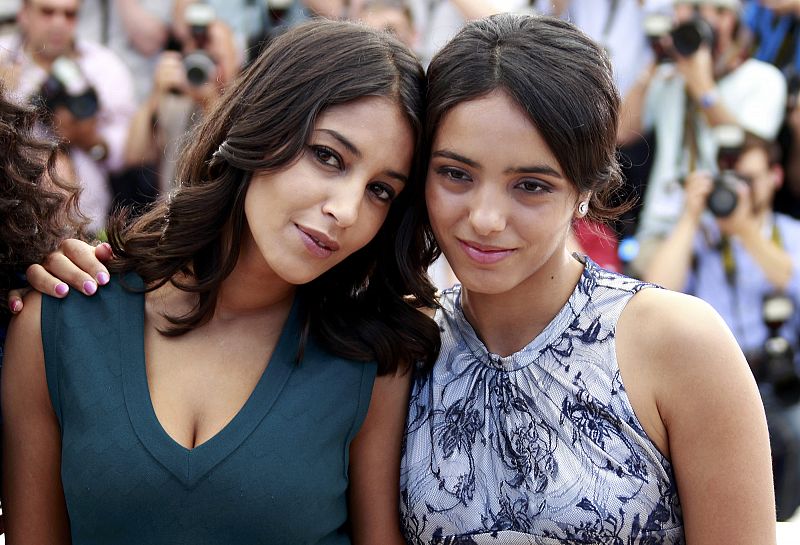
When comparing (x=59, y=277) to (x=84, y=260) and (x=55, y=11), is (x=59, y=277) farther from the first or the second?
(x=55, y=11)

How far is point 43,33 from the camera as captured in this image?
175 inches

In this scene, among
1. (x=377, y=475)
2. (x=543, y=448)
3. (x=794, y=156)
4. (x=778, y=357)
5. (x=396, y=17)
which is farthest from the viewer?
(x=396, y=17)

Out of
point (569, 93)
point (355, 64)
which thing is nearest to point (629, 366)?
point (569, 93)

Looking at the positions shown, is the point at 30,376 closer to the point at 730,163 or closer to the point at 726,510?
the point at 726,510

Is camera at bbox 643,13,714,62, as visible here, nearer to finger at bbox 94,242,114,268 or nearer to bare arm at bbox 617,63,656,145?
bare arm at bbox 617,63,656,145

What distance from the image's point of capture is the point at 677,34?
4262 mm

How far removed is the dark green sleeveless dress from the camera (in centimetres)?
188

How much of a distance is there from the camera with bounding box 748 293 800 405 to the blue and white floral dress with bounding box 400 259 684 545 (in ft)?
7.54

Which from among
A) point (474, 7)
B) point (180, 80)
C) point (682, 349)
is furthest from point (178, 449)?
point (180, 80)

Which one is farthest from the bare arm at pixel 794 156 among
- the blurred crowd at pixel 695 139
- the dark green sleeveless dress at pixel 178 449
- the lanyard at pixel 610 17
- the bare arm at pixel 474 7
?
the dark green sleeveless dress at pixel 178 449

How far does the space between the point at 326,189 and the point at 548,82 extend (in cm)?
45

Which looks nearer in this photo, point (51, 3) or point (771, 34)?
point (771, 34)

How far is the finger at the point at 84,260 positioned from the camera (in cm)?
206

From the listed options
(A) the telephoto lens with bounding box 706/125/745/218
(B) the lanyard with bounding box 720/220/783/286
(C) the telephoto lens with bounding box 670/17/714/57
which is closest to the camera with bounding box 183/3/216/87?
(C) the telephoto lens with bounding box 670/17/714/57
